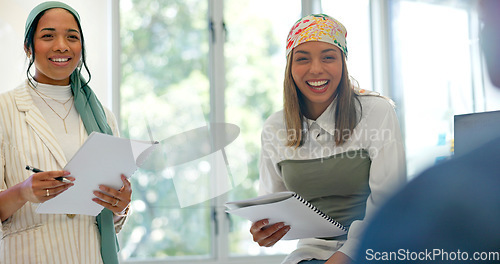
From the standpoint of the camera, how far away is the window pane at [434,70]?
2852 mm

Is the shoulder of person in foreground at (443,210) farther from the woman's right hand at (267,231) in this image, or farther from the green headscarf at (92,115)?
the green headscarf at (92,115)

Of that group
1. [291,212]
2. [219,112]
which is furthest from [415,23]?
[291,212]

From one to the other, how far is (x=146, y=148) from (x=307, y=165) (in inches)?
19.8

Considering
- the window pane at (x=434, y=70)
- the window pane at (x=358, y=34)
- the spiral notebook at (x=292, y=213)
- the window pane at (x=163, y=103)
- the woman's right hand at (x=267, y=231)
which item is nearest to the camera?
the spiral notebook at (x=292, y=213)

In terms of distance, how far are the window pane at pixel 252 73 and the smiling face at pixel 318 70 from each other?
1710mm

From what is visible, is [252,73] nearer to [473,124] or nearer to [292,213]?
[292,213]

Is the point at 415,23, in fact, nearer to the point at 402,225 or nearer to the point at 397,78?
the point at 397,78

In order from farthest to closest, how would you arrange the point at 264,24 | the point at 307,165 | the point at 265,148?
1. the point at 264,24
2. the point at 265,148
3. the point at 307,165

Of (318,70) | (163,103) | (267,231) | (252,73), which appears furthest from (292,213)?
(252,73)

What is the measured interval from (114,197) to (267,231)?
18.8 inches

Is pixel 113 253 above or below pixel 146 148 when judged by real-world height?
below

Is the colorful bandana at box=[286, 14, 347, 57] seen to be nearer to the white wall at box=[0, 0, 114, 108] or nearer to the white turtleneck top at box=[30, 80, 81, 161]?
the white turtleneck top at box=[30, 80, 81, 161]

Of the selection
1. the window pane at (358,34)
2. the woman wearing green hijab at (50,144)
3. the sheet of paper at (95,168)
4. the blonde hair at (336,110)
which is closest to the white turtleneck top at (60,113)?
the woman wearing green hijab at (50,144)

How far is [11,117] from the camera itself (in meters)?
1.52
